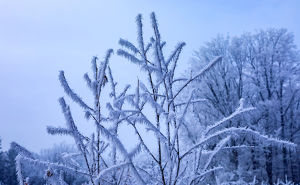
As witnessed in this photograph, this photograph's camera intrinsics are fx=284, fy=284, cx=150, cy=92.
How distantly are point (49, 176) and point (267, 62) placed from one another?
46.0 ft

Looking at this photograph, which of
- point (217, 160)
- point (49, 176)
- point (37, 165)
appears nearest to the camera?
point (37, 165)

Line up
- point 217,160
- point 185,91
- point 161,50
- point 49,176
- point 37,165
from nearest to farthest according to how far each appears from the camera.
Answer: point 37,165 < point 49,176 < point 161,50 < point 217,160 < point 185,91

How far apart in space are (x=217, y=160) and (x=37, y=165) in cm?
1136

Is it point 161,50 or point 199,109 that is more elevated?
point 199,109

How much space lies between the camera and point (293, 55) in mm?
13969

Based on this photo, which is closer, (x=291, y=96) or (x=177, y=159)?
(x=177, y=159)

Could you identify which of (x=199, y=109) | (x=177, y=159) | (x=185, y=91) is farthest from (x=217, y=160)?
(x=177, y=159)

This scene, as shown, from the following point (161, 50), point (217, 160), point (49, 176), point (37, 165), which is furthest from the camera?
point (217, 160)

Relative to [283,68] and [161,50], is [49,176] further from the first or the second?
[283,68]

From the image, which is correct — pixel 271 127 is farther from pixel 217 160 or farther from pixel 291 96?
pixel 217 160

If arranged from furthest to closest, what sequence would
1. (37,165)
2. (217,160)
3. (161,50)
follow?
(217,160) → (161,50) → (37,165)

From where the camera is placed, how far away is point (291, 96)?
14.1 m

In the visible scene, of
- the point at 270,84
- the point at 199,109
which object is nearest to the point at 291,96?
the point at 270,84

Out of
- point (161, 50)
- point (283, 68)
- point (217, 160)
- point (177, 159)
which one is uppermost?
point (283, 68)
